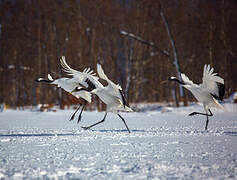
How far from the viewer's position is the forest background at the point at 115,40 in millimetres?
19719

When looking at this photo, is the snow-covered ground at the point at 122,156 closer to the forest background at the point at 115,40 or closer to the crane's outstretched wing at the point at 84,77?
the crane's outstretched wing at the point at 84,77

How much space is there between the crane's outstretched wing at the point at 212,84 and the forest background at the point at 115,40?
1070cm

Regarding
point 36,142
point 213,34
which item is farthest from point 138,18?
point 36,142

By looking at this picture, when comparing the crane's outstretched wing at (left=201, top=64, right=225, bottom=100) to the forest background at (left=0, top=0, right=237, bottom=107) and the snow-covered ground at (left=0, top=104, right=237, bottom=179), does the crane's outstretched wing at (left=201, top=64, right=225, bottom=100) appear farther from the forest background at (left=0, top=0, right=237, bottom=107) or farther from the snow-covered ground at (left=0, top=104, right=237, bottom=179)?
the forest background at (left=0, top=0, right=237, bottom=107)

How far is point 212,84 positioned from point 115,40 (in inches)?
770

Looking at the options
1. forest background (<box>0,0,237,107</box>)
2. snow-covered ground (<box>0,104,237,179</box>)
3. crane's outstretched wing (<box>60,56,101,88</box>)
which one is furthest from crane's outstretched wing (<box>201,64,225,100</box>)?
forest background (<box>0,0,237,107</box>)

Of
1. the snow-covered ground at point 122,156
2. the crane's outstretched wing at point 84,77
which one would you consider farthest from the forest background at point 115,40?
the snow-covered ground at point 122,156

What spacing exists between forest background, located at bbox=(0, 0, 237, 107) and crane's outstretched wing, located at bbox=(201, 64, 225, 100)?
35.1 feet

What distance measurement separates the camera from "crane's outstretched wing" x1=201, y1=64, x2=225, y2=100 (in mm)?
7586

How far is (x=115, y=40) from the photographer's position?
2664 centimetres

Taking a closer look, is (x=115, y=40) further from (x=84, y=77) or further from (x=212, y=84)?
(x=212, y=84)

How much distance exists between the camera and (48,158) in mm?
4832

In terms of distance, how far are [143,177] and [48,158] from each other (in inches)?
75.2

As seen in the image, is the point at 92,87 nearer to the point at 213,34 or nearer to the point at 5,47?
the point at 213,34
